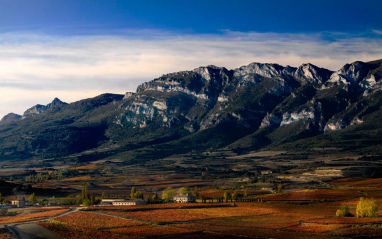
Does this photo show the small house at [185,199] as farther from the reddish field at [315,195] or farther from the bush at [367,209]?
the bush at [367,209]

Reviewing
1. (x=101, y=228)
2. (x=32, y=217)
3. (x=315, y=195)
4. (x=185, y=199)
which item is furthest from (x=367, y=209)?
(x=185, y=199)

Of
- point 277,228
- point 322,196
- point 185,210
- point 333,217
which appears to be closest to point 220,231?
point 277,228

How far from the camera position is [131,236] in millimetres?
98438

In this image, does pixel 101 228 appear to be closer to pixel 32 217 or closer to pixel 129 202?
pixel 32 217

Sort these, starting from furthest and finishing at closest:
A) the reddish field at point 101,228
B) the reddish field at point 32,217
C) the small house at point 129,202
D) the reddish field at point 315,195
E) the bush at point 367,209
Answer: the reddish field at point 315,195, the small house at point 129,202, the reddish field at point 32,217, the bush at point 367,209, the reddish field at point 101,228

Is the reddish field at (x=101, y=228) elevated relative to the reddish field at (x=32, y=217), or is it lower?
lower

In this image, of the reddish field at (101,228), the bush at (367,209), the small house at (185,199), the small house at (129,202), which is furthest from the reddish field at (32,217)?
the bush at (367,209)

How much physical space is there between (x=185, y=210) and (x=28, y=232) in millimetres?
50022

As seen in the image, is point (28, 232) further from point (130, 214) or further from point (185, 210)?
point (185, 210)

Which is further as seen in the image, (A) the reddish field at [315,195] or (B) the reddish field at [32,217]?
(A) the reddish field at [315,195]

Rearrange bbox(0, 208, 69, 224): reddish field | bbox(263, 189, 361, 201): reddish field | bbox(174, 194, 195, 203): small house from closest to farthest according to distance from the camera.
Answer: bbox(0, 208, 69, 224): reddish field
bbox(263, 189, 361, 201): reddish field
bbox(174, 194, 195, 203): small house

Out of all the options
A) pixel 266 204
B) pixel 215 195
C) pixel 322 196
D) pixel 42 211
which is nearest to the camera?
pixel 42 211

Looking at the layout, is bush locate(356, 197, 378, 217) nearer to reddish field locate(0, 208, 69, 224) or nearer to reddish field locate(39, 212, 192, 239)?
reddish field locate(39, 212, 192, 239)

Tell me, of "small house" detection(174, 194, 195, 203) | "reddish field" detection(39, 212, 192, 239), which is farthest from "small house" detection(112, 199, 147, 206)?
"reddish field" detection(39, 212, 192, 239)
